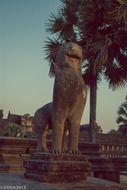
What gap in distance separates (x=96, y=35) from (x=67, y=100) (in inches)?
316

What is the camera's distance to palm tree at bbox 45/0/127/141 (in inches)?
500

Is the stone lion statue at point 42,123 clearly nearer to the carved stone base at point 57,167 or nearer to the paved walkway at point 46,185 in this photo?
the carved stone base at point 57,167

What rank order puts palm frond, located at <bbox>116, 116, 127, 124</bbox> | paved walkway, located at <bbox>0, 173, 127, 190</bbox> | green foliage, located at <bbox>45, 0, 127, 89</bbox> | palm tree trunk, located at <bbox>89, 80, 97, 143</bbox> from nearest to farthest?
paved walkway, located at <bbox>0, 173, 127, 190</bbox>, green foliage, located at <bbox>45, 0, 127, 89</bbox>, palm tree trunk, located at <bbox>89, 80, 97, 143</bbox>, palm frond, located at <bbox>116, 116, 127, 124</bbox>

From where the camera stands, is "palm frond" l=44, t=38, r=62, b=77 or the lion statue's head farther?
"palm frond" l=44, t=38, r=62, b=77

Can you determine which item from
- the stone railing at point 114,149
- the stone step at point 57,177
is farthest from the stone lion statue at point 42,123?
the stone railing at point 114,149

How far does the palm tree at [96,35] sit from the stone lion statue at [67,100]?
6.18m

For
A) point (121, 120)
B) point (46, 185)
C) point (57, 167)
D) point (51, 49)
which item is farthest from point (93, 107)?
point (121, 120)

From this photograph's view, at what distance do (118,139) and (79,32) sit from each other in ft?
20.0

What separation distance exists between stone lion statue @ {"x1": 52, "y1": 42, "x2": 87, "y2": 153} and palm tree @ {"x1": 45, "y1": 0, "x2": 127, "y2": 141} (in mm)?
6177

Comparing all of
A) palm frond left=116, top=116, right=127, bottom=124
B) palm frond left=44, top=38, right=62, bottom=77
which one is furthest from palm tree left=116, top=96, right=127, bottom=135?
palm frond left=44, top=38, right=62, bottom=77

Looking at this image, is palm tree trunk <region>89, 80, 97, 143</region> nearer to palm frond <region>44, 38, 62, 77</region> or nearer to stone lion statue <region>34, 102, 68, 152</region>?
palm frond <region>44, 38, 62, 77</region>

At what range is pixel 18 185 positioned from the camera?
4887mm

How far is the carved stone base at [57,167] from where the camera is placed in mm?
5309

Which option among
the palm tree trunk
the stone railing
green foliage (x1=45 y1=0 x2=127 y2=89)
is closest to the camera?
green foliage (x1=45 y1=0 x2=127 y2=89)
